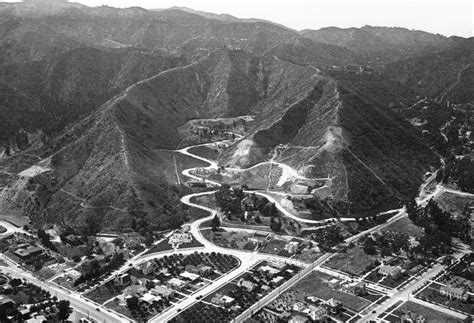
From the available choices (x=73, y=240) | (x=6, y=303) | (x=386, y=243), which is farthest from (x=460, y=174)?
(x=6, y=303)

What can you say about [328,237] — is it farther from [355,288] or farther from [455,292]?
[455,292]

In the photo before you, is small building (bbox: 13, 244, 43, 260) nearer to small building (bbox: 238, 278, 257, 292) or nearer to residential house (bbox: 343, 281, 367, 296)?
small building (bbox: 238, 278, 257, 292)

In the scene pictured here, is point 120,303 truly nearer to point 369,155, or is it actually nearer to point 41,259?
point 41,259

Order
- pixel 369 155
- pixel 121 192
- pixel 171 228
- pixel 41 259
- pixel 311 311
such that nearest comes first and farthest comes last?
pixel 311 311 → pixel 41 259 → pixel 171 228 → pixel 121 192 → pixel 369 155

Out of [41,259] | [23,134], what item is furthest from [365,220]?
[23,134]

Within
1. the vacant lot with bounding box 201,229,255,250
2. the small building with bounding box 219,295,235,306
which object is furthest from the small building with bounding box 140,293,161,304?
the vacant lot with bounding box 201,229,255,250
